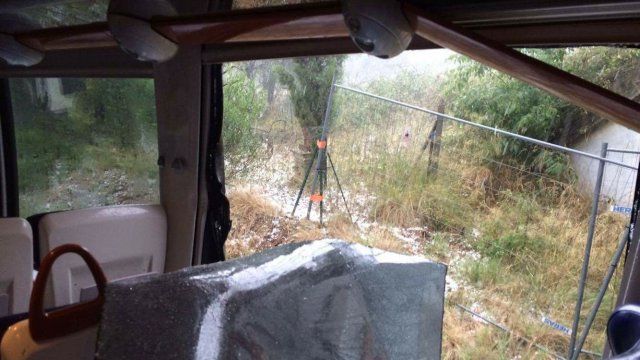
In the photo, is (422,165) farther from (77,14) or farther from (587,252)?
(77,14)

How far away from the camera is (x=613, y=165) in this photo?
1.46 meters

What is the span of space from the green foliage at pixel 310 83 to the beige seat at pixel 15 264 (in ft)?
3.93

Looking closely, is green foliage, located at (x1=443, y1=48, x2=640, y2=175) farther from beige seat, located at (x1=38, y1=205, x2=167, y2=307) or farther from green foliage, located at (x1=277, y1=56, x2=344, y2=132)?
beige seat, located at (x1=38, y1=205, x2=167, y2=307)

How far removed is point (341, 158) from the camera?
228cm

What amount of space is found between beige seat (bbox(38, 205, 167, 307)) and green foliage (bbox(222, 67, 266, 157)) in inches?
19.4

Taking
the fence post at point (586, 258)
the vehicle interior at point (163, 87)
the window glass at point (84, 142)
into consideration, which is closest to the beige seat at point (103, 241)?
the vehicle interior at point (163, 87)

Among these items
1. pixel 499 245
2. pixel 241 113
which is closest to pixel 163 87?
pixel 241 113

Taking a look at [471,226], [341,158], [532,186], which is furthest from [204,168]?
[532,186]

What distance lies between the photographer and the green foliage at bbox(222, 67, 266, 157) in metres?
2.16

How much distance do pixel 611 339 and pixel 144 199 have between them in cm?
199

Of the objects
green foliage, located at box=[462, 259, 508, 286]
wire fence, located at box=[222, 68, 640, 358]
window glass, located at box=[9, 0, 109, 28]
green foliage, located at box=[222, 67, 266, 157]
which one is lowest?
green foliage, located at box=[462, 259, 508, 286]

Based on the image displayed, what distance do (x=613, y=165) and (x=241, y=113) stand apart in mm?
1574

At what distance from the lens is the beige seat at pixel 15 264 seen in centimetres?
147

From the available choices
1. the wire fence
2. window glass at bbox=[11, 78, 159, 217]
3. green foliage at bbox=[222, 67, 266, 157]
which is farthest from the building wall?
window glass at bbox=[11, 78, 159, 217]
